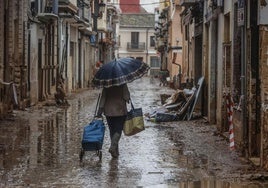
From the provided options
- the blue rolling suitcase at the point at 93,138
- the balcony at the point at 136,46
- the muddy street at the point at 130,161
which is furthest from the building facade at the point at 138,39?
the blue rolling suitcase at the point at 93,138

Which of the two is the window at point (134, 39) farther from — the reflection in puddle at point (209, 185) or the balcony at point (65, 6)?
the reflection in puddle at point (209, 185)

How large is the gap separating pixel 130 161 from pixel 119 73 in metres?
1.58

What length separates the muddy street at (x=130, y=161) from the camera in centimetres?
1024

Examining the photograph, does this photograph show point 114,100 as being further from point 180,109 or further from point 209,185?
point 180,109

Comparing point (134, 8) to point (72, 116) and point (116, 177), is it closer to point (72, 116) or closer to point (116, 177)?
point (72, 116)

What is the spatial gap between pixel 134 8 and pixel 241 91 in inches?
4175

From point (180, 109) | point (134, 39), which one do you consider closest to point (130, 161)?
point (180, 109)

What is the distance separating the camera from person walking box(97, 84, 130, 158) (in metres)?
12.6

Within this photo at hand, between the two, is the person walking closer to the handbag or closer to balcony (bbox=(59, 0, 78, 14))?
the handbag

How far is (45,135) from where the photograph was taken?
1636 cm

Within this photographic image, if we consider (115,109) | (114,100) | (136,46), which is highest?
(136,46)

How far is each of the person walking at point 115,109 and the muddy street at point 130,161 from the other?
342mm

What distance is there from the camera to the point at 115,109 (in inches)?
496

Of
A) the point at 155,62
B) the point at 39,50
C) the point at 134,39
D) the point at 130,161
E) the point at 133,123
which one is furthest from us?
the point at 155,62
